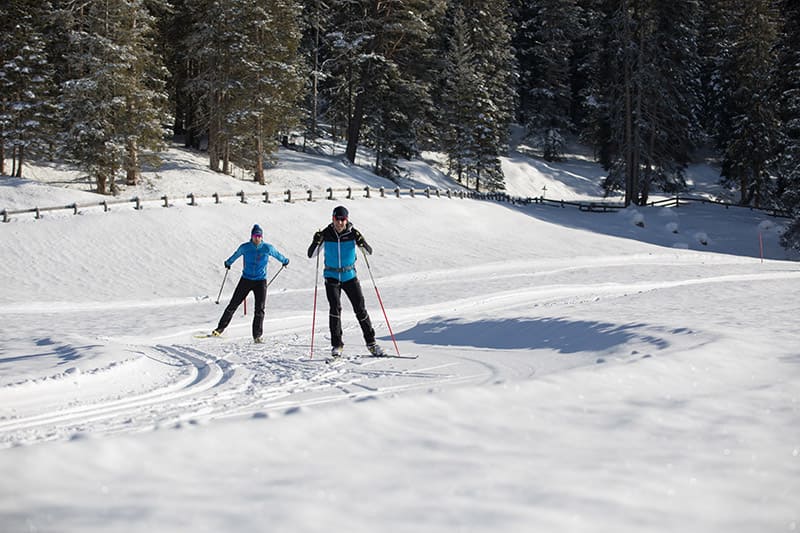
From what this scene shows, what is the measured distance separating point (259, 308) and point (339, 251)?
9.74ft

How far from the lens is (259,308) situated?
39.4ft

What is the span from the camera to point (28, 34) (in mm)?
33500

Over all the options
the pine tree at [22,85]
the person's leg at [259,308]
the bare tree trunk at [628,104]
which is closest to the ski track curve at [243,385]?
the person's leg at [259,308]

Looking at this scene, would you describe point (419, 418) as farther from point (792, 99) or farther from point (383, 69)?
point (383, 69)

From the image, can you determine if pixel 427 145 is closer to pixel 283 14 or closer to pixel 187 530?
pixel 283 14

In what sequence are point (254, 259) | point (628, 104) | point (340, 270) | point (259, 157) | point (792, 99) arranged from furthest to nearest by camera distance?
point (628, 104) → point (259, 157) → point (792, 99) → point (254, 259) → point (340, 270)

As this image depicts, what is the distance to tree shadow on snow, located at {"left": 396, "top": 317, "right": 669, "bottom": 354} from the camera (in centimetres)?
945

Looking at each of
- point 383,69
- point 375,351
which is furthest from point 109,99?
point 375,351

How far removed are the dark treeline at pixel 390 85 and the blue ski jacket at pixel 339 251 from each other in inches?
997

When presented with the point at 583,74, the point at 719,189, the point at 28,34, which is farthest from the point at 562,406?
the point at 583,74

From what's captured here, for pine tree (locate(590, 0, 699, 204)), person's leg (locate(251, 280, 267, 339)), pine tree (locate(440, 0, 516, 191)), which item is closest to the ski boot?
person's leg (locate(251, 280, 267, 339))

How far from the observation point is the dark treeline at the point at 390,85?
32.6m

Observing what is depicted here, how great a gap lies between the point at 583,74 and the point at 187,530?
78.7m

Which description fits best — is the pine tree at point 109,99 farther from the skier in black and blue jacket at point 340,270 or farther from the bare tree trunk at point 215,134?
the skier in black and blue jacket at point 340,270
